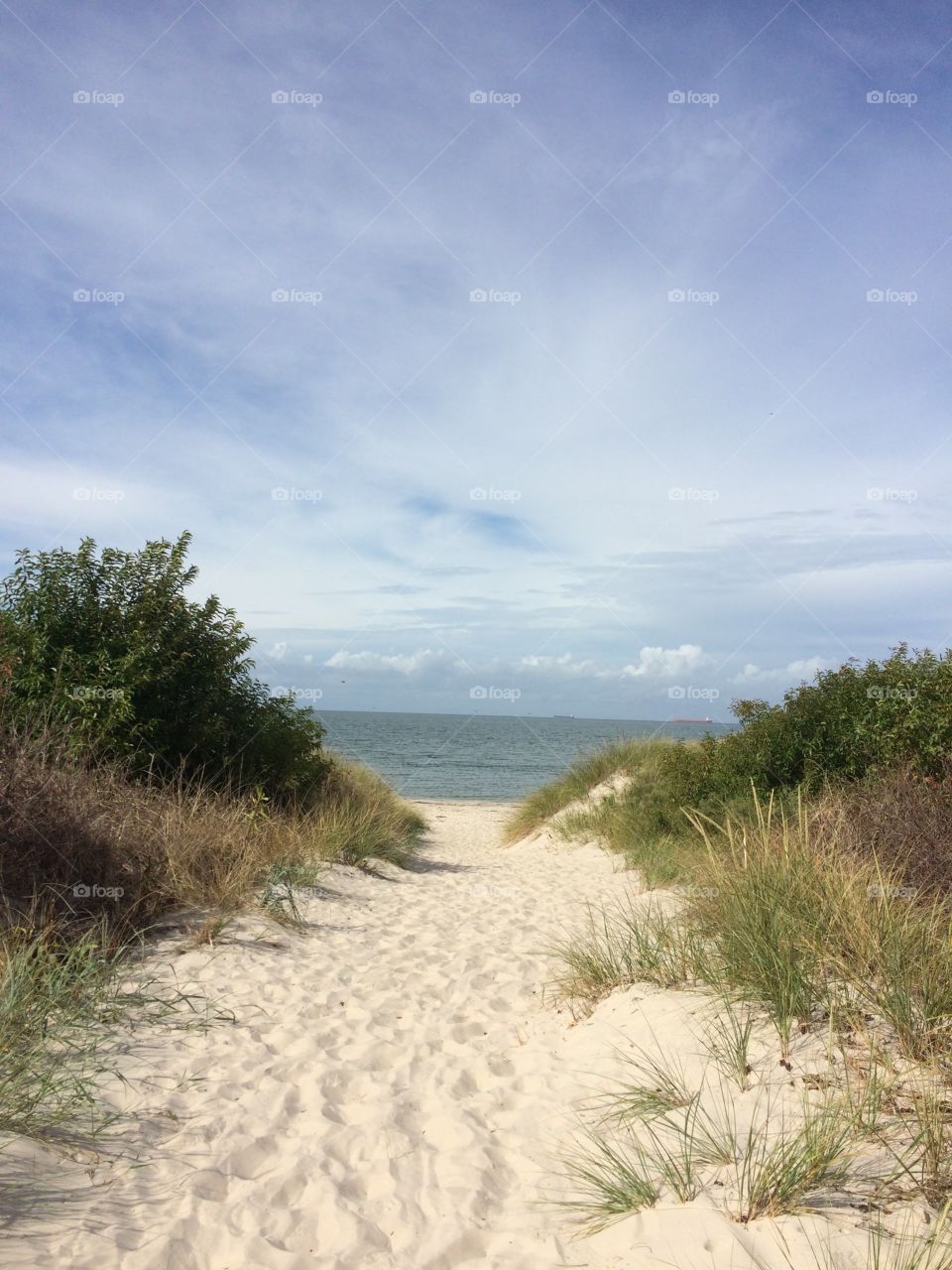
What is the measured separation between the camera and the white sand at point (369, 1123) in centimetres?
318

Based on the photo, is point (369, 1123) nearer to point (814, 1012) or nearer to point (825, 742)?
point (814, 1012)

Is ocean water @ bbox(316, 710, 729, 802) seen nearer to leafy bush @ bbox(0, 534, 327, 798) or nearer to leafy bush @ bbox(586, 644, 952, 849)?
leafy bush @ bbox(586, 644, 952, 849)

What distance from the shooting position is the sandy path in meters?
3.30

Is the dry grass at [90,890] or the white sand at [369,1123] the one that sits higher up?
the dry grass at [90,890]

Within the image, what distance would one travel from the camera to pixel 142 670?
36.8ft

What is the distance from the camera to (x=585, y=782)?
63.7 feet

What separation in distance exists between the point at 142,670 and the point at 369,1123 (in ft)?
27.0

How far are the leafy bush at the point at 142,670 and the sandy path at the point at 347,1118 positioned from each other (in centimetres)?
459

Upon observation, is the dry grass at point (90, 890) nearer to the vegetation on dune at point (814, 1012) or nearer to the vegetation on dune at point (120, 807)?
the vegetation on dune at point (120, 807)

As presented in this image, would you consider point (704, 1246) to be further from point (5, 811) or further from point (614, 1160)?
point (5, 811)

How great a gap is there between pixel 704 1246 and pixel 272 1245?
1.74 metres

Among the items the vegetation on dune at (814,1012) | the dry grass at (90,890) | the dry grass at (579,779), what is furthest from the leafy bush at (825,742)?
the dry grass at (90,890)

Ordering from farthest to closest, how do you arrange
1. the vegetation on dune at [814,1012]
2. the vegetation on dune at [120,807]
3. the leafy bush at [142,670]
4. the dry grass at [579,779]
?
the dry grass at [579,779] → the leafy bush at [142,670] → the vegetation on dune at [120,807] → the vegetation on dune at [814,1012]

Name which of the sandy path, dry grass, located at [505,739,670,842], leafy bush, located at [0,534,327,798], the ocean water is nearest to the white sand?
the sandy path
